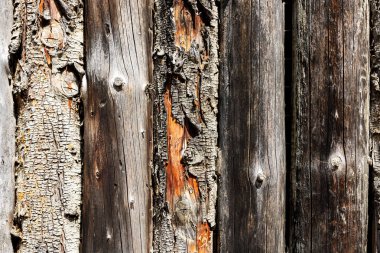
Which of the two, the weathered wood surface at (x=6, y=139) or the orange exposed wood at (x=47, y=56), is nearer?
the orange exposed wood at (x=47, y=56)

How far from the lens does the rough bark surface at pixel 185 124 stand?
1969mm

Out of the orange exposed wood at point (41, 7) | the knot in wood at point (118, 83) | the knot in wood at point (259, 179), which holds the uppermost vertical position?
the orange exposed wood at point (41, 7)

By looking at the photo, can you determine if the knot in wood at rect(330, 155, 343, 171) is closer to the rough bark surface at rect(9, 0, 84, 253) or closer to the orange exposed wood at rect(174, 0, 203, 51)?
the orange exposed wood at rect(174, 0, 203, 51)

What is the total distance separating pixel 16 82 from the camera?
201 centimetres

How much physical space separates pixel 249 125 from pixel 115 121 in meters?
0.51

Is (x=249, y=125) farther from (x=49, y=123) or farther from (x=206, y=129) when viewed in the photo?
(x=49, y=123)

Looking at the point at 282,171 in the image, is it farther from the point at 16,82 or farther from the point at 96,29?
the point at 16,82

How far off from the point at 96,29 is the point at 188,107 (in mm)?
459

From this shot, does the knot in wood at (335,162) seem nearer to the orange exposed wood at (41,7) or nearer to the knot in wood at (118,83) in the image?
the knot in wood at (118,83)

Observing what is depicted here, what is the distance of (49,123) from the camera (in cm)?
196

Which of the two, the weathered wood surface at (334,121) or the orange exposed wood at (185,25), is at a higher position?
the orange exposed wood at (185,25)

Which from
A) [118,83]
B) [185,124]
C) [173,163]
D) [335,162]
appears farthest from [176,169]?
[335,162]

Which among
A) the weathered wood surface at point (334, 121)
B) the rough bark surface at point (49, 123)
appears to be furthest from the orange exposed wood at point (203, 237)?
the rough bark surface at point (49, 123)

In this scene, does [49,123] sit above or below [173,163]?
above
